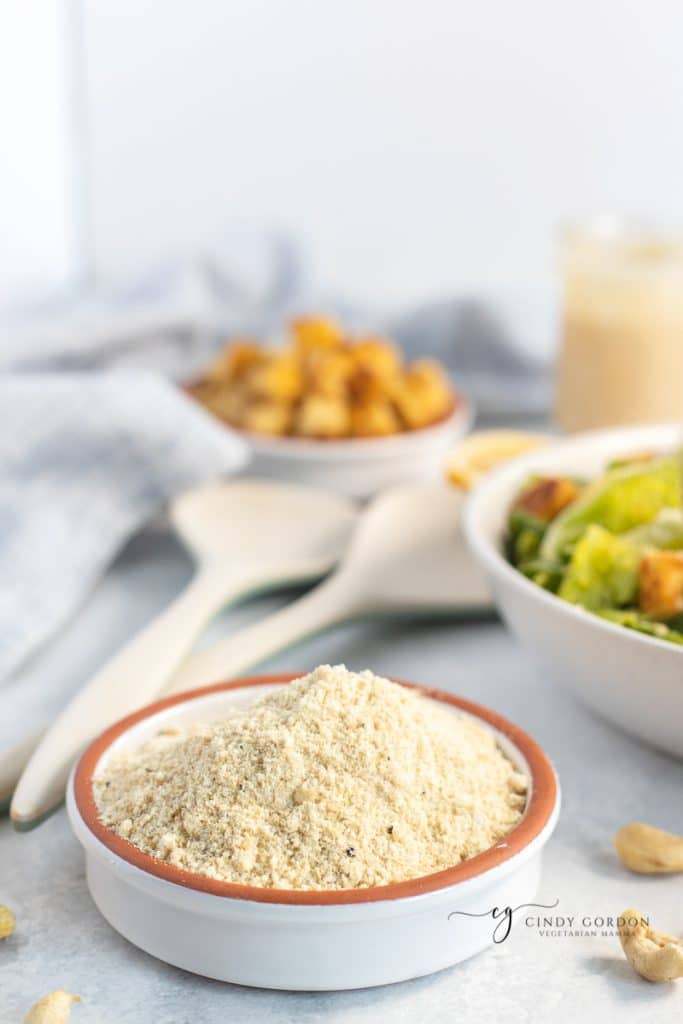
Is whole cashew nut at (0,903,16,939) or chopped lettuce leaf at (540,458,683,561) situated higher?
chopped lettuce leaf at (540,458,683,561)

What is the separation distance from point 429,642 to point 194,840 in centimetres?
44

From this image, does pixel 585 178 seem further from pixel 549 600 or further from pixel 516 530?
pixel 549 600

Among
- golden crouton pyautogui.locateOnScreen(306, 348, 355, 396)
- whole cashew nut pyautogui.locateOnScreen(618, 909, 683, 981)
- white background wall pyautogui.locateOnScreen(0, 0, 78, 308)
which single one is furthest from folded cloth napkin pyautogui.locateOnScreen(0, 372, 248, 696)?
white background wall pyautogui.locateOnScreen(0, 0, 78, 308)

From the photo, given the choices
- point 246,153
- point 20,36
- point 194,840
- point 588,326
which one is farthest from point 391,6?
point 194,840

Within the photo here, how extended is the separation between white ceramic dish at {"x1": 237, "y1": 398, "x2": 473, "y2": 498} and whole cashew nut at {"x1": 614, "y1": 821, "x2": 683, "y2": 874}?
642 millimetres

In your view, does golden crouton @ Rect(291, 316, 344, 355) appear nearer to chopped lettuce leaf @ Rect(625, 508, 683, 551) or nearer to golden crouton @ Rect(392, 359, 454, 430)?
golden crouton @ Rect(392, 359, 454, 430)

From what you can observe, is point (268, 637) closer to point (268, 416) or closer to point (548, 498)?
point (548, 498)

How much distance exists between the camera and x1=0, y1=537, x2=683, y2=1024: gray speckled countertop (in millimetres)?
525

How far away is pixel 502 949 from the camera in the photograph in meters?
0.57

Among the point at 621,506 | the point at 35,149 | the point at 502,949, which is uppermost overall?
the point at 35,149

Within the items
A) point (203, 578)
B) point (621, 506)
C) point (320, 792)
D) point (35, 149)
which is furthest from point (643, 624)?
point (35, 149)

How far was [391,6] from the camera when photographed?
2189 mm

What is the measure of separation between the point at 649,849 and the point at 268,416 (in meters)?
0.73

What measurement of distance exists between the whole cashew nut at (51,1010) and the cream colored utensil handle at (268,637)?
241mm
